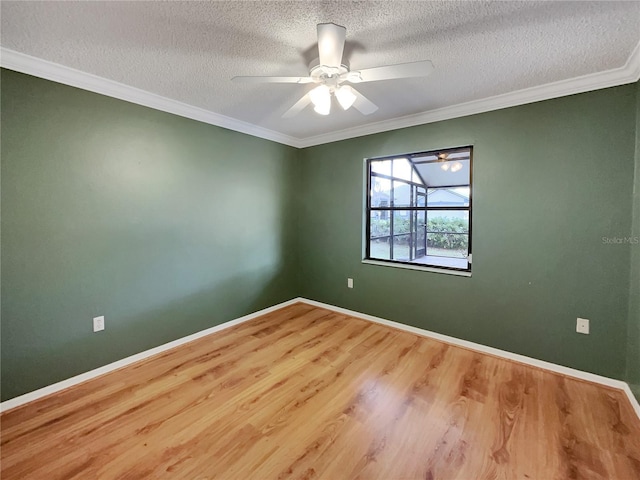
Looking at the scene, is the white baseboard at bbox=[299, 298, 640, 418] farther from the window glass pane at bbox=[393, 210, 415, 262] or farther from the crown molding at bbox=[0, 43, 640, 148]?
the crown molding at bbox=[0, 43, 640, 148]

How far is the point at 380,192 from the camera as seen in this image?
11.6ft

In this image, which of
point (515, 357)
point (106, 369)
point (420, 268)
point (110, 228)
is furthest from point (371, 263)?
point (106, 369)

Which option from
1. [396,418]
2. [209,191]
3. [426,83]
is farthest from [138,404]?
[426,83]

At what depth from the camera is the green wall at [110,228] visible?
6.47 feet

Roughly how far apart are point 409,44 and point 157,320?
121 inches

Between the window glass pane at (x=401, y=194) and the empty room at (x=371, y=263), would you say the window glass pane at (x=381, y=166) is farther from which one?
the window glass pane at (x=401, y=194)

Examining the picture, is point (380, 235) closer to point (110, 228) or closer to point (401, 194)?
point (401, 194)

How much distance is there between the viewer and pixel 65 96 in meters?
2.11

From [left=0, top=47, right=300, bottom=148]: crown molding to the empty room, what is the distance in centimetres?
1

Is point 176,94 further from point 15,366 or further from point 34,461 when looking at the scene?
point 34,461

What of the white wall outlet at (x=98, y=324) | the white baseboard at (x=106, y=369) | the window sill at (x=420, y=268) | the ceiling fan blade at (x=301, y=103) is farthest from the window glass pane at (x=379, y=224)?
the white wall outlet at (x=98, y=324)

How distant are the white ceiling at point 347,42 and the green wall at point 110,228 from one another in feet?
1.19

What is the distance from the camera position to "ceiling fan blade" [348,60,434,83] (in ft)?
4.83

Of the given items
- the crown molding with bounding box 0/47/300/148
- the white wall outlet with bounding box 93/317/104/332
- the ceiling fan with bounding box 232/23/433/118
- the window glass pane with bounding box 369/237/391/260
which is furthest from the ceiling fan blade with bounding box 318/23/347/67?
the white wall outlet with bounding box 93/317/104/332
